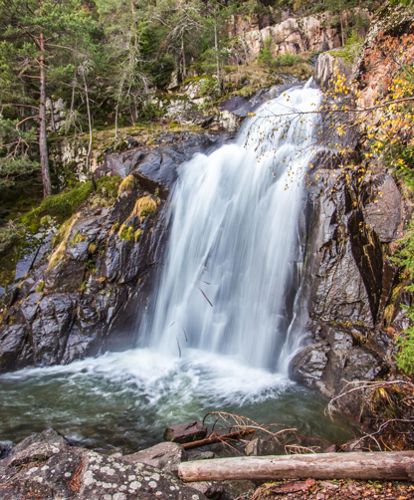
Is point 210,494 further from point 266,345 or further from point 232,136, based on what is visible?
point 232,136

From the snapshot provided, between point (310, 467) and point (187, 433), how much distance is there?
2.78 m

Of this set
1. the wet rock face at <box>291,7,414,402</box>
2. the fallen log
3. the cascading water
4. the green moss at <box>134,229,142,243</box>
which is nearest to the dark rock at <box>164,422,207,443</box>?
the cascading water

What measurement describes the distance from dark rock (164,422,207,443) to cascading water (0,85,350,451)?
67 cm

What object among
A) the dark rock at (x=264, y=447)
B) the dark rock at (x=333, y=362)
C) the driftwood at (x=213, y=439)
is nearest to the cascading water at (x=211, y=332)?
the dark rock at (x=333, y=362)

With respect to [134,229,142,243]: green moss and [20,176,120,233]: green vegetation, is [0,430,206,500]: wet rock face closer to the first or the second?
[134,229,142,243]: green moss

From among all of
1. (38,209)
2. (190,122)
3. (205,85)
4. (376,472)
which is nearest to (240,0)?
(205,85)

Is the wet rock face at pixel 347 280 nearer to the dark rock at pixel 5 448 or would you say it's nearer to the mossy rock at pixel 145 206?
the mossy rock at pixel 145 206

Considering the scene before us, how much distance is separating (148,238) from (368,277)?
605 centimetres

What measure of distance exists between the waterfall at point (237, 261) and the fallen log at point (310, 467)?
497 cm

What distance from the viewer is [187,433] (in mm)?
5336

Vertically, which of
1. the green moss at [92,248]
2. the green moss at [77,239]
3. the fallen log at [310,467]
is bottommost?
the fallen log at [310,467]

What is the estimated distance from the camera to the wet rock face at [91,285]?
9.06 m

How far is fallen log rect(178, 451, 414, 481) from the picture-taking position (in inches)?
115

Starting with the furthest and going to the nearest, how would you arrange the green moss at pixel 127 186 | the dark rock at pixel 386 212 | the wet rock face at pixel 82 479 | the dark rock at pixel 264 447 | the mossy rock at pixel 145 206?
1. the green moss at pixel 127 186
2. the mossy rock at pixel 145 206
3. the dark rock at pixel 386 212
4. the dark rock at pixel 264 447
5. the wet rock face at pixel 82 479
